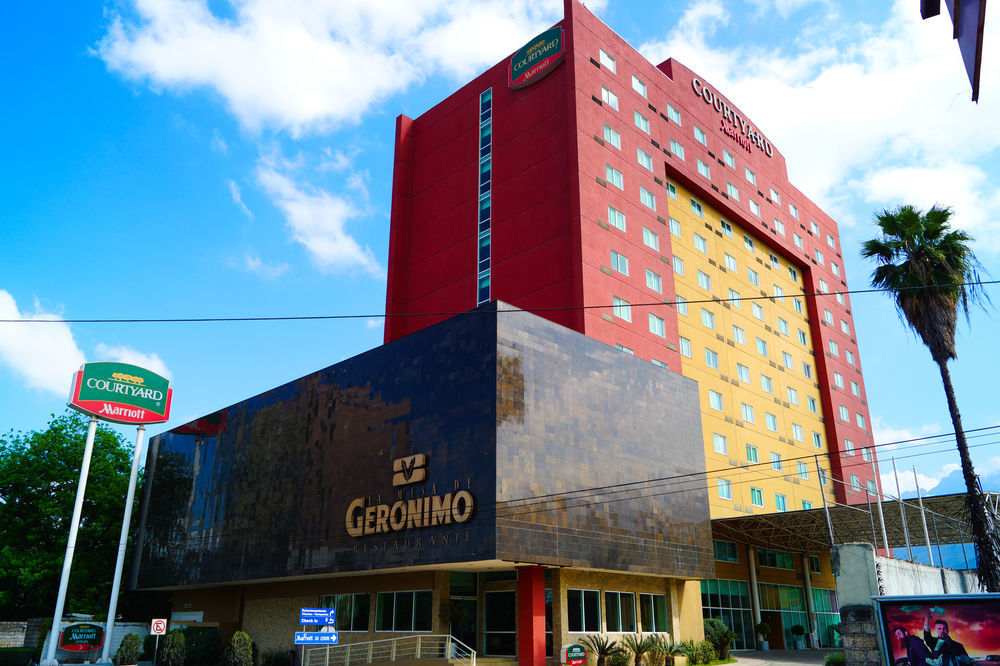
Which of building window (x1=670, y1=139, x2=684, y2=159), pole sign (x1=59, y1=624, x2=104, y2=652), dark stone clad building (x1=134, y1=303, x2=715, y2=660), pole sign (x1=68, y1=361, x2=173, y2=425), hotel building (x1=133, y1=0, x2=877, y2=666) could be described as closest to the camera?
dark stone clad building (x1=134, y1=303, x2=715, y2=660)

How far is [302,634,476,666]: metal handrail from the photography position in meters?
33.6

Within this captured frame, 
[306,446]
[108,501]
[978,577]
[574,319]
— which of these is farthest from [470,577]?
[108,501]

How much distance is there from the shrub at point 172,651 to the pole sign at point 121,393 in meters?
18.3

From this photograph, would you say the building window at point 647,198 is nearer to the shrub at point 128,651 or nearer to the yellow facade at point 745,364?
the yellow facade at point 745,364

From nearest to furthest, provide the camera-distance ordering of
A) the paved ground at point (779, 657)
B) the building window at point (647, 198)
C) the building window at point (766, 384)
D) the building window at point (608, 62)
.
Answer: the paved ground at point (779, 657)
the building window at point (647, 198)
the building window at point (608, 62)
the building window at point (766, 384)

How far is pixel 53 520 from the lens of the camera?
61.7 metres

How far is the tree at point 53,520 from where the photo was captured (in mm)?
59031

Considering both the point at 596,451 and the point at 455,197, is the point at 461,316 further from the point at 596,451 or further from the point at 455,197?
the point at 455,197

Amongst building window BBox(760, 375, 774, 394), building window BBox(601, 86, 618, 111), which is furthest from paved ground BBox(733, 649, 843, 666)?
building window BBox(601, 86, 618, 111)

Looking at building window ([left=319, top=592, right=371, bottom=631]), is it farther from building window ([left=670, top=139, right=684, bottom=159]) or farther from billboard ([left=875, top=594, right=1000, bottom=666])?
building window ([left=670, top=139, right=684, bottom=159])

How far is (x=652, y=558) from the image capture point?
37.1 metres

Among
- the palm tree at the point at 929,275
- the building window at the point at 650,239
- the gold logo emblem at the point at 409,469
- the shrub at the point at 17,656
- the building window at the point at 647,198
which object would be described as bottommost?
the shrub at the point at 17,656

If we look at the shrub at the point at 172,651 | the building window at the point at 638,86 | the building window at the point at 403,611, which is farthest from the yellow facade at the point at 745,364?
the shrub at the point at 172,651

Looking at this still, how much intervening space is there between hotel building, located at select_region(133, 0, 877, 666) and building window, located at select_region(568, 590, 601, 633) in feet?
0.40
